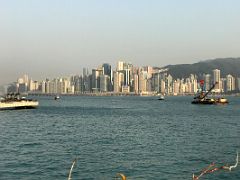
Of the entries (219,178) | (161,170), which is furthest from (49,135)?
(219,178)

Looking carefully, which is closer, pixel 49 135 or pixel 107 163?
pixel 107 163

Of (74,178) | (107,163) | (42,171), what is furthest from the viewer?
(107,163)

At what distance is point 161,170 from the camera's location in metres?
31.2

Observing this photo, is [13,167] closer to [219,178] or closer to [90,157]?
[90,157]

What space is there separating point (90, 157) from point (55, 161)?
11.9 ft

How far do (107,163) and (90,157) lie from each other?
134 inches

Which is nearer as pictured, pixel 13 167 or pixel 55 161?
pixel 13 167

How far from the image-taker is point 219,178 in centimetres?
2883

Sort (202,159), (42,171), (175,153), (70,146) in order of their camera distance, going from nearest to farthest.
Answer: (42,171), (202,159), (175,153), (70,146)

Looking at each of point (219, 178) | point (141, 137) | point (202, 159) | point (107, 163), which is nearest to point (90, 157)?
point (107, 163)

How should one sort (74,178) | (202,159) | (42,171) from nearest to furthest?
(74,178), (42,171), (202,159)

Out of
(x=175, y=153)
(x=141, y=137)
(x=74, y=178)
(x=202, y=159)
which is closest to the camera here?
(x=74, y=178)

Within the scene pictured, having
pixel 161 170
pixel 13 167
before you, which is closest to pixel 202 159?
pixel 161 170

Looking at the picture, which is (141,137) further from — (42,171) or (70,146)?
(42,171)
